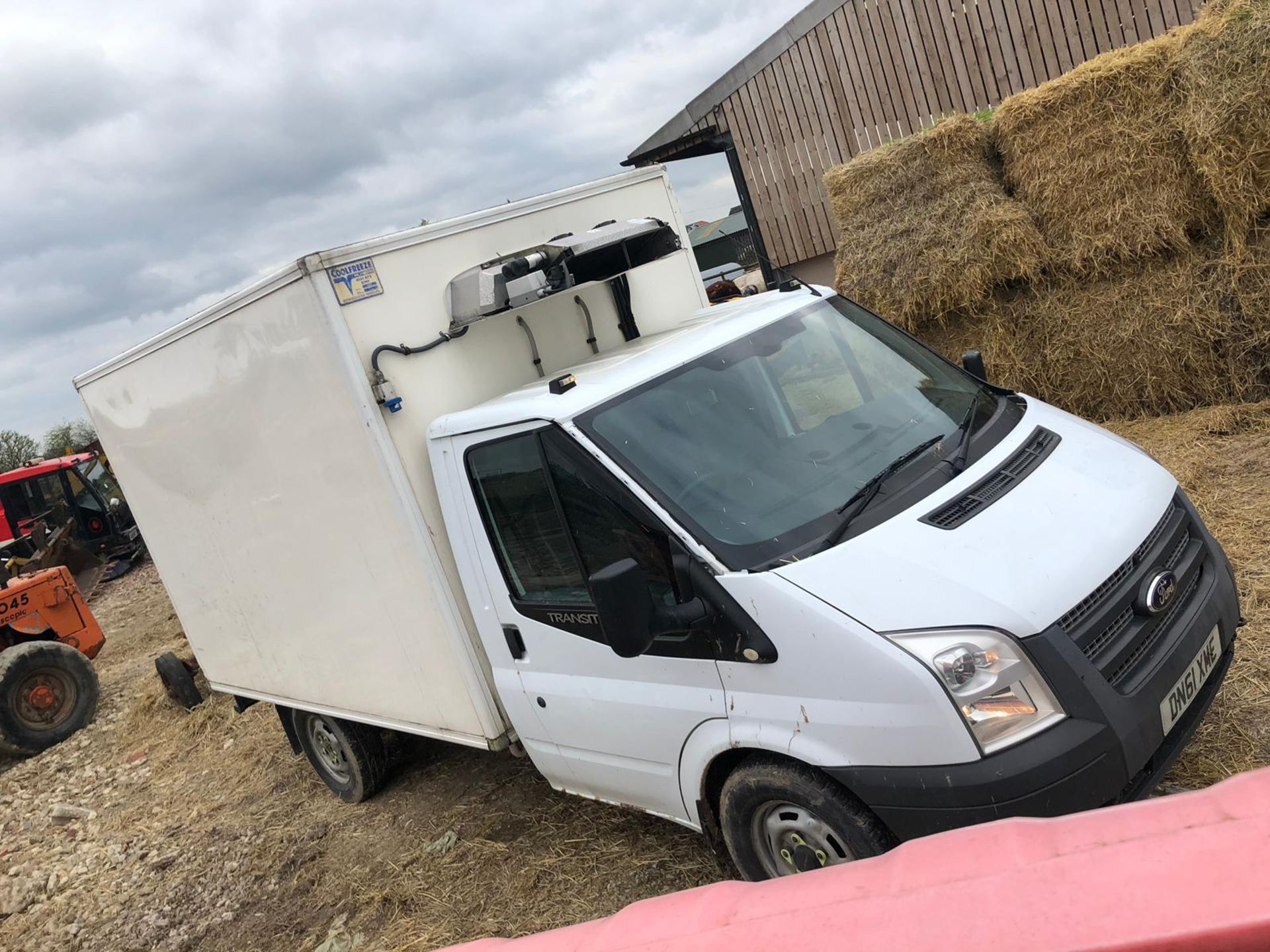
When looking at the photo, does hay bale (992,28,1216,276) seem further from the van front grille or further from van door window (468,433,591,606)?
van door window (468,433,591,606)

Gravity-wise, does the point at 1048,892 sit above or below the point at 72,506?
below

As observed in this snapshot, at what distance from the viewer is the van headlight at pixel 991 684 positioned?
263cm

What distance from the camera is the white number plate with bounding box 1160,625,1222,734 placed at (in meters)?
2.84

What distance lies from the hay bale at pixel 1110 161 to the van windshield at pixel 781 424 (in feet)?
11.9

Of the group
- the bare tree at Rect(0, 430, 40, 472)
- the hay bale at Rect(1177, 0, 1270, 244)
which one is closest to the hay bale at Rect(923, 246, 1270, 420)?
the hay bale at Rect(1177, 0, 1270, 244)

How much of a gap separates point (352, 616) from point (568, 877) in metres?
1.67

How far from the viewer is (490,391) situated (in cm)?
443

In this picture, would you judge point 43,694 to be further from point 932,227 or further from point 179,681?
point 932,227

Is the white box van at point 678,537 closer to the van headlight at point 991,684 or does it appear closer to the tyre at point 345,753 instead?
the van headlight at point 991,684

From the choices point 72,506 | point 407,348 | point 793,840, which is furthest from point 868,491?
point 72,506

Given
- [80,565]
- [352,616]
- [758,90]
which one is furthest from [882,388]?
[80,565]

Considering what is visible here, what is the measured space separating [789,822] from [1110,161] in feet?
18.8

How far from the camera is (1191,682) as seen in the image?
9.70 feet

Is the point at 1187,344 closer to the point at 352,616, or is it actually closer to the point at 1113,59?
the point at 1113,59
